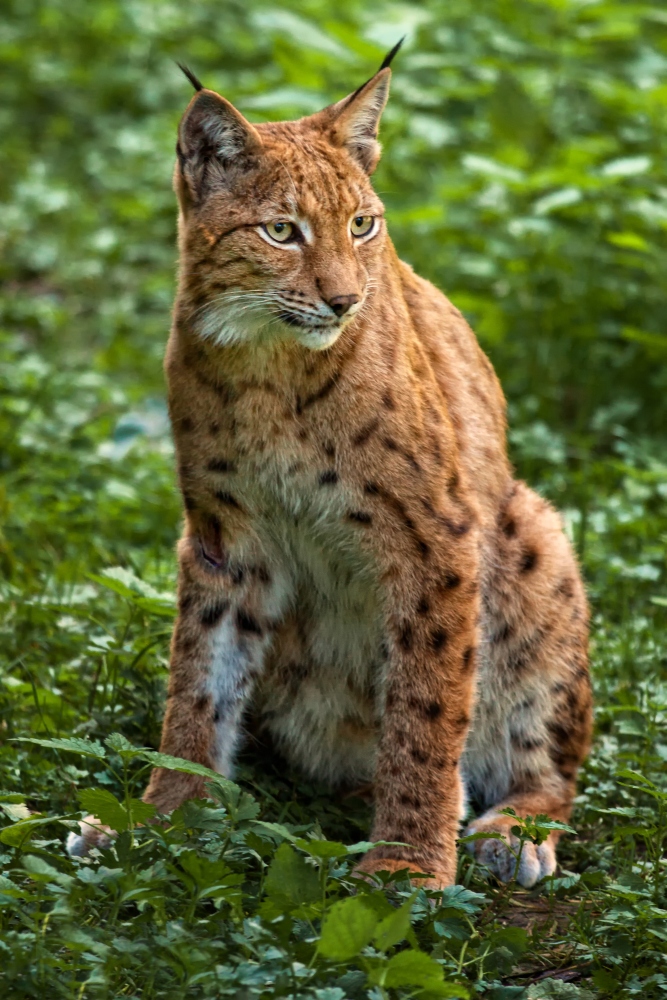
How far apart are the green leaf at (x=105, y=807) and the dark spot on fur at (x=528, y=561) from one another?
1.59 m

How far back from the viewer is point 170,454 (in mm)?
6309

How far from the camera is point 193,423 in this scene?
3.74 m

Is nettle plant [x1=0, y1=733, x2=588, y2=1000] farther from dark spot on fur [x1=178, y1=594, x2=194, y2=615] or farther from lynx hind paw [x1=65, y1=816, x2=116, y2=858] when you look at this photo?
dark spot on fur [x1=178, y1=594, x2=194, y2=615]

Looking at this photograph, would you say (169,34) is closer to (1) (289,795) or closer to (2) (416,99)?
(2) (416,99)

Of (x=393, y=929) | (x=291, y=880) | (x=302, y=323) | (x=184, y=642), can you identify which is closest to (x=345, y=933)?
(x=393, y=929)

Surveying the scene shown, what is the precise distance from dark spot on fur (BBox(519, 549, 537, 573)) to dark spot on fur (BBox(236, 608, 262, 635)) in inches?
32.3

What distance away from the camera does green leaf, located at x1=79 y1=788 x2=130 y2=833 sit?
9.90 feet

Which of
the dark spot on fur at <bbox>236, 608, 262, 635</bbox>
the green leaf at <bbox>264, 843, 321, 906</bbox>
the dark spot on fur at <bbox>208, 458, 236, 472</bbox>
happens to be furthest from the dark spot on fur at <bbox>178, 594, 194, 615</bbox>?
the green leaf at <bbox>264, 843, 321, 906</bbox>

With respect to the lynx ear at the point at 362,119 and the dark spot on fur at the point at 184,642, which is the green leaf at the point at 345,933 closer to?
the dark spot on fur at the point at 184,642

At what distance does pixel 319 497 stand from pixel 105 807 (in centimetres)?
101

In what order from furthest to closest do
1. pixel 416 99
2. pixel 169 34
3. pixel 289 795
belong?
1. pixel 169 34
2. pixel 416 99
3. pixel 289 795

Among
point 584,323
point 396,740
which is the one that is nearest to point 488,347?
point 584,323

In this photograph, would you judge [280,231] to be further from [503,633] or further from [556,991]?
[556,991]

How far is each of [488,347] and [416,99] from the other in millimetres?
1628
